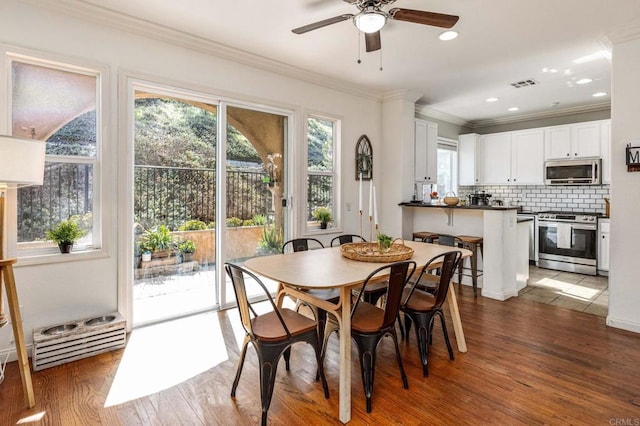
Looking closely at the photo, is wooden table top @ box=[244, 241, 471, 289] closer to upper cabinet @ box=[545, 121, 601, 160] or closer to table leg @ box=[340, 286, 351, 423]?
table leg @ box=[340, 286, 351, 423]

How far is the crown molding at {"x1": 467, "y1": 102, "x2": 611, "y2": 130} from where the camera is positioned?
18.5ft

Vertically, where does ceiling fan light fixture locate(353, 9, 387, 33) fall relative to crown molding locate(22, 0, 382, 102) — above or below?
below

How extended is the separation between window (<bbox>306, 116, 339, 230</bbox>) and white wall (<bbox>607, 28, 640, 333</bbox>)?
297cm

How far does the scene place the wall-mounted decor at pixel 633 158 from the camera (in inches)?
120

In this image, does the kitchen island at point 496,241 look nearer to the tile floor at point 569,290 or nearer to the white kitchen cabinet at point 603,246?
the tile floor at point 569,290

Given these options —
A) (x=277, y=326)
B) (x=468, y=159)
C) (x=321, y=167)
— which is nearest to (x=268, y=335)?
(x=277, y=326)

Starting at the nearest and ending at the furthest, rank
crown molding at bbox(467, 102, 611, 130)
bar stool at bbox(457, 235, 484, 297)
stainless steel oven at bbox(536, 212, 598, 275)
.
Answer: bar stool at bbox(457, 235, 484, 297), stainless steel oven at bbox(536, 212, 598, 275), crown molding at bbox(467, 102, 611, 130)

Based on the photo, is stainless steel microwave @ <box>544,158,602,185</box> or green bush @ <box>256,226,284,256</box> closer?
green bush @ <box>256,226,284,256</box>

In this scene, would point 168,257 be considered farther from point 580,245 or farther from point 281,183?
point 580,245

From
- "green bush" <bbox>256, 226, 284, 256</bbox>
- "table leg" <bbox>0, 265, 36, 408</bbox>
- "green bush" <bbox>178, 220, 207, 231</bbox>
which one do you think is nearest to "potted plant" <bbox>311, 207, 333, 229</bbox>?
"green bush" <bbox>256, 226, 284, 256</bbox>

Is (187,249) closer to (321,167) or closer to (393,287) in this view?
(321,167)

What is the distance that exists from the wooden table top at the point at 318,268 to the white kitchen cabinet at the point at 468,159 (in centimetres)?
447

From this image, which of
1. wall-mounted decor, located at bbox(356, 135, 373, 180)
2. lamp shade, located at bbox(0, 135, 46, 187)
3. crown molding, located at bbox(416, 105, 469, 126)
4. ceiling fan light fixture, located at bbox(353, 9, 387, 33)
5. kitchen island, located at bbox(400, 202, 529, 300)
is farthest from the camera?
crown molding, located at bbox(416, 105, 469, 126)

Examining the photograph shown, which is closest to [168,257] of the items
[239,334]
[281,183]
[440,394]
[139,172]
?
[139,172]
